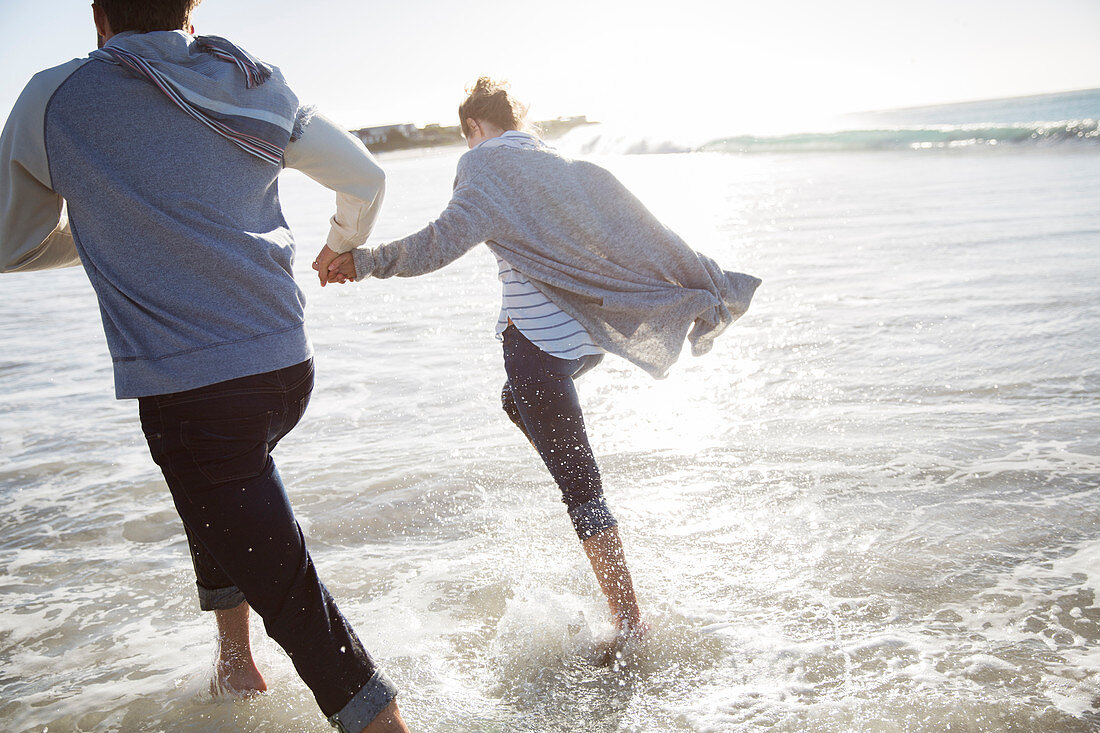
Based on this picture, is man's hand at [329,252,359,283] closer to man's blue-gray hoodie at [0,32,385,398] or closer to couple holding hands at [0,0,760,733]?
couple holding hands at [0,0,760,733]

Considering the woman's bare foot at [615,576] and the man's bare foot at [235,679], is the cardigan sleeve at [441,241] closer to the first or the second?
the woman's bare foot at [615,576]

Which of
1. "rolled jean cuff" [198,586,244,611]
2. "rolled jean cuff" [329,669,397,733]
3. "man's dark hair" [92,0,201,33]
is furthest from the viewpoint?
"rolled jean cuff" [198,586,244,611]

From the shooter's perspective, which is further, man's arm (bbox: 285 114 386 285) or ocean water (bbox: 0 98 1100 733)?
ocean water (bbox: 0 98 1100 733)

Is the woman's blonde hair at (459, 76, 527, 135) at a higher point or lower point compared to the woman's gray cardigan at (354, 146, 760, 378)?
higher

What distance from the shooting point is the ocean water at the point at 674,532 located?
261cm

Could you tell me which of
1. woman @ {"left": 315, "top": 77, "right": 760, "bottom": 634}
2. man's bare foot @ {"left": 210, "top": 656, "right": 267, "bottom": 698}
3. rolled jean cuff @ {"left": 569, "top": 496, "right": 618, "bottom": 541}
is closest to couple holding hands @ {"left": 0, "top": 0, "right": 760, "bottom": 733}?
woman @ {"left": 315, "top": 77, "right": 760, "bottom": 634}

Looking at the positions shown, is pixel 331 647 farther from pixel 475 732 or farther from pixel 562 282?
pixel 562 282

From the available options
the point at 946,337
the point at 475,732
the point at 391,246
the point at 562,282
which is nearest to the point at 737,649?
the point at 475,732

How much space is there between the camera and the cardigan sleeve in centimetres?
246

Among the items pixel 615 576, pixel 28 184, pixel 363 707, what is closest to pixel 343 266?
pixel 28 184

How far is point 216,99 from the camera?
187cm

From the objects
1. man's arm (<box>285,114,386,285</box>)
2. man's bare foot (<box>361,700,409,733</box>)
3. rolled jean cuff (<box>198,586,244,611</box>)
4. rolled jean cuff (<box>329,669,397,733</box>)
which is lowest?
man's bare foot (<box>361,700,409,733</box>)

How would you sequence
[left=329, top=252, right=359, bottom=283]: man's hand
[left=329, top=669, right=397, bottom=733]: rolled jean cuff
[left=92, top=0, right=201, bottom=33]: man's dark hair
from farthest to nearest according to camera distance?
1. [left=329, top=252, right=359, bottom=283]: man's hand
2. [left=329, top=669, right=397, bottom=733]: rolled jean cuff
3. [left=92, top=0, right=201, bottom=33]: man's dark hair

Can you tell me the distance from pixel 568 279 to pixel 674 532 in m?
1.39
